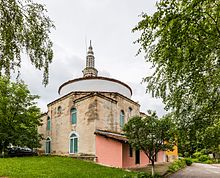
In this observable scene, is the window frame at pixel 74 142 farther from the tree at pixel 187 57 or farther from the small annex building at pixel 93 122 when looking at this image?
the tree at pixel 187 57

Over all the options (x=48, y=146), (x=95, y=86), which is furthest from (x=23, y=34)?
(x=48, y=146)

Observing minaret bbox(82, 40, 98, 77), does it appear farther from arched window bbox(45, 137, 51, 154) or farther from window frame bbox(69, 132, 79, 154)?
window frame bbox(69, 132, 79, 154)

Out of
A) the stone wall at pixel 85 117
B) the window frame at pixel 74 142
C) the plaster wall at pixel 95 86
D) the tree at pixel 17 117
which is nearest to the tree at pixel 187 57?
the stone wall at pixel 85 117

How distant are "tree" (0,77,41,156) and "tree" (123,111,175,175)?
1255 centimetres

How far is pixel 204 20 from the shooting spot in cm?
759

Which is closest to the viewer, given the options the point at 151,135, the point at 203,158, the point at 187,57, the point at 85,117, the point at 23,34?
the point at 23,34

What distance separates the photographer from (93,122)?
27969 mm

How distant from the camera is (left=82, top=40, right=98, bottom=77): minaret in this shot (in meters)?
39.1

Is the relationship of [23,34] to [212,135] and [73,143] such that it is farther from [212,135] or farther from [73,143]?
[73,143]

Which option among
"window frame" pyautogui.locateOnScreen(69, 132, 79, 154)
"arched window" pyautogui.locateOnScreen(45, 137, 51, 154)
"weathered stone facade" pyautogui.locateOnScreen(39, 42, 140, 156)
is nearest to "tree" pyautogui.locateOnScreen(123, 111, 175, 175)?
"weathered stone facade" pyautogui.locateOnScreen(39, 42, 140, 156)

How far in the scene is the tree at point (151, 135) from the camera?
771 inches

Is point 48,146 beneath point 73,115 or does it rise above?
beneath

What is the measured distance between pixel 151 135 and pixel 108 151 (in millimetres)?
7486

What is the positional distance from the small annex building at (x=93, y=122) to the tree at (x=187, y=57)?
44.9 feet
